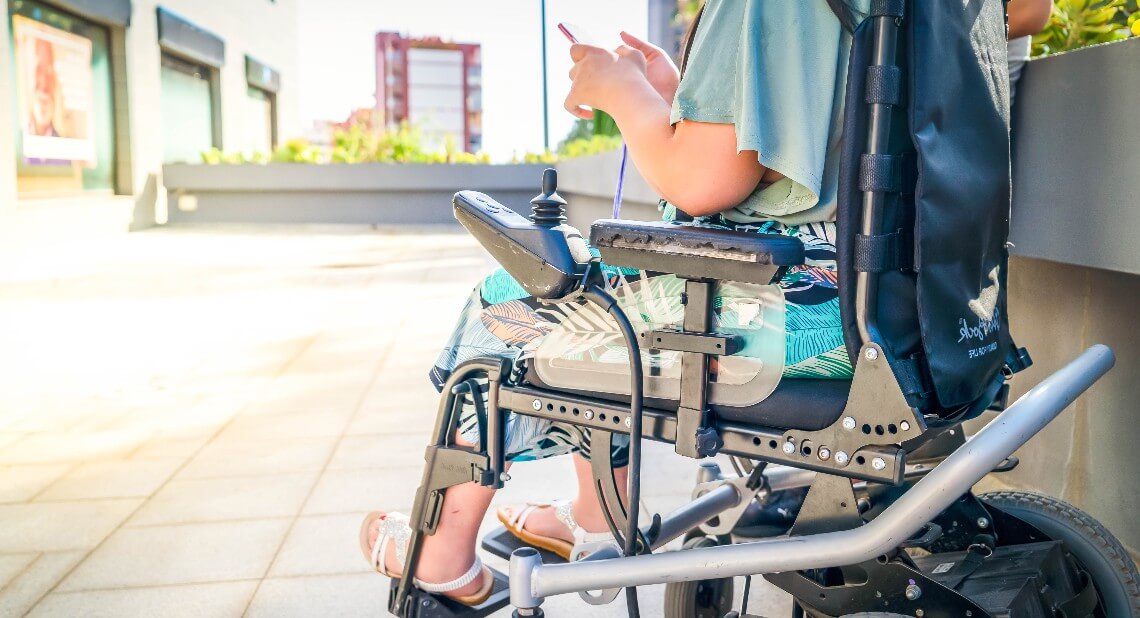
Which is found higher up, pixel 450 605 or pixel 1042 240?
pixel 1042 240

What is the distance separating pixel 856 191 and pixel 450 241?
349 inches

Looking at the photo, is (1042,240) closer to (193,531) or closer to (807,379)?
(807,379)

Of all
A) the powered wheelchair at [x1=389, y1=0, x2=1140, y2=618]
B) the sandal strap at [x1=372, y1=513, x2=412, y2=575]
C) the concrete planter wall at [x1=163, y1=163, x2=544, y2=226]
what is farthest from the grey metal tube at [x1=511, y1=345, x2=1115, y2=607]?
the concrete planter wall at [x1=163, y1=163, x2=544, y2=226]

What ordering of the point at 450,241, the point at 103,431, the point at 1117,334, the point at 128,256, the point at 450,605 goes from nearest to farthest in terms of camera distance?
the point at 450,605, the point at 1117,334, the point at 103,431, the point at 128,256, the point at 450,241

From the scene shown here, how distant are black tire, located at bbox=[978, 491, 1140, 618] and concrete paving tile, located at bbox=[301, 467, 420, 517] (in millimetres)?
1399

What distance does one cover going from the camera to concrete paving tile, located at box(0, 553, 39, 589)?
1890 millimetres

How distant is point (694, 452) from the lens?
3.21 feet

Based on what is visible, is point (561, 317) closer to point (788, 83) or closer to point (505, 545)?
point (788, 83)

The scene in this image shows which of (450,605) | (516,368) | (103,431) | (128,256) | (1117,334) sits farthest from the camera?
(128,256)

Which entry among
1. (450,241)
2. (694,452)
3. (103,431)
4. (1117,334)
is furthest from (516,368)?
(450,241)

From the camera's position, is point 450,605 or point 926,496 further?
point 450,605

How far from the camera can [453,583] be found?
1.33 metres

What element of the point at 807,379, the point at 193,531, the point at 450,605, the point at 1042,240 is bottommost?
the point at 193,531

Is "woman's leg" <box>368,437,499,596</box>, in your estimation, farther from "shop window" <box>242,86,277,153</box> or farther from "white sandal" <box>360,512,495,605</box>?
"shop window" <box>242,86,277,153</box>
